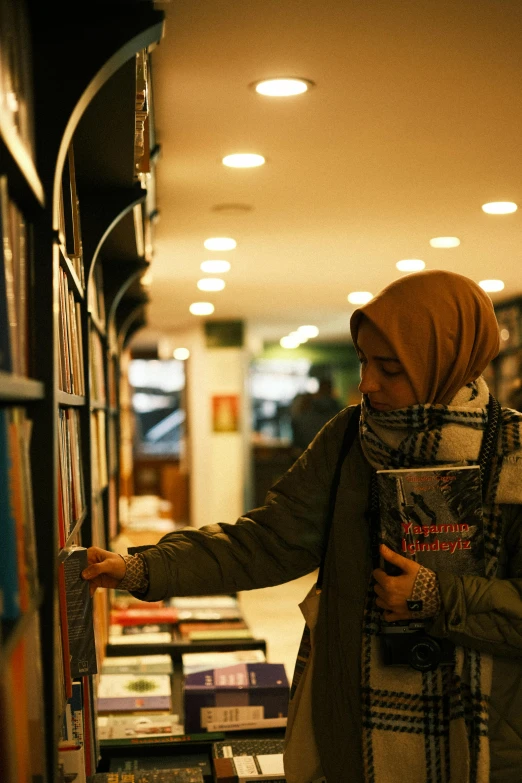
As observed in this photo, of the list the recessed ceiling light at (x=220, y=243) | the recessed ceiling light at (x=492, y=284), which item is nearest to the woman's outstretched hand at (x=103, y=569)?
the recessed ceiling light at (x=220, y=243)

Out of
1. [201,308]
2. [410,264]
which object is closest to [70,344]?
[410,264]

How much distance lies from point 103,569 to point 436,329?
2.51 feet

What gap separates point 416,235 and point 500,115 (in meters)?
2.35

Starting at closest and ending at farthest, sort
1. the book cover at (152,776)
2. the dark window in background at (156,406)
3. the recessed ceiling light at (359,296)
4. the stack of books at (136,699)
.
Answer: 1. the book cover at (152,776)
2. the stack of books at (136,699)
3. the recessed ceiling light at (359,296)
4. the dark window in background at (156,406)

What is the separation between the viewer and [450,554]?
159cm

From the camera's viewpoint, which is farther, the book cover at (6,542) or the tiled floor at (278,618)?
the tiled floor at (278,618)

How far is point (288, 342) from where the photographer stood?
14094 millimetres

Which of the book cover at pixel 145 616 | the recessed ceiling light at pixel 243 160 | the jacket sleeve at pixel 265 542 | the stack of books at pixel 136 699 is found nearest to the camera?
the jacket sleeve at pixel 265 542

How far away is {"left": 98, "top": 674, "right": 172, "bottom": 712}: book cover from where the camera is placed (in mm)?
2697

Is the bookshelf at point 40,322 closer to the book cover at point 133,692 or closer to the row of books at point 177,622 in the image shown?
the book cover at point 133,692

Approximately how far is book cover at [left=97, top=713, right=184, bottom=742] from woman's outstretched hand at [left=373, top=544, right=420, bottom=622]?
1.10 metres

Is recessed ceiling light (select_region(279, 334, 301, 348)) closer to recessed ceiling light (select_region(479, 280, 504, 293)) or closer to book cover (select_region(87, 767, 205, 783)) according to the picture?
recessed ceiling light (select_region(479, 280, 504, 293))

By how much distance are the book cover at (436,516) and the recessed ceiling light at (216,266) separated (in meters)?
4.95

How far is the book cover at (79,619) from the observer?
65.5 inches
